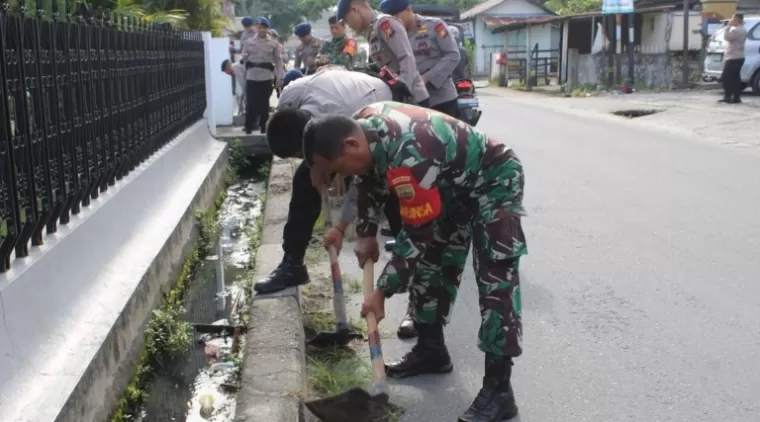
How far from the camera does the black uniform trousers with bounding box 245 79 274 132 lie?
11180 millimetres

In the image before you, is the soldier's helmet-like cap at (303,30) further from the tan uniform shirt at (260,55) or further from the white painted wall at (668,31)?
the white painted wall at (668,31)

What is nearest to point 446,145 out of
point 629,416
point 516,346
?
point 516,346

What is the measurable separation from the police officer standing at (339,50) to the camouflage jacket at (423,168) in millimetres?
3530

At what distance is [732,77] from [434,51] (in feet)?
41.2

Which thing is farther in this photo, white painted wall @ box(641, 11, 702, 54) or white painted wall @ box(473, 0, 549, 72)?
white painted wall @ box(473, 0, 549, 72)

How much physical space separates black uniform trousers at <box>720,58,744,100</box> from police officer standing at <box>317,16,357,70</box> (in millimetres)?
11786

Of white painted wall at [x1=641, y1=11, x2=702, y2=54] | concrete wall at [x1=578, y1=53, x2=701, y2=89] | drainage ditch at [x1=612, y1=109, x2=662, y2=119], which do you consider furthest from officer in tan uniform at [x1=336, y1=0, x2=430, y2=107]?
white painted wall at [x1=641, y1=11, x2=702, y2=54]

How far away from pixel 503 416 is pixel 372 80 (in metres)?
2.06

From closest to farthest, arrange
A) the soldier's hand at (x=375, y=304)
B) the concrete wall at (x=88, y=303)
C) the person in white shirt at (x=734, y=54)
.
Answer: the concrete wall at (x=88, y=303)
the soldier's hand at (x=375, y=304)
the person in white shirt at (x=734, y=54)

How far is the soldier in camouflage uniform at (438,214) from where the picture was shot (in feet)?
9.96

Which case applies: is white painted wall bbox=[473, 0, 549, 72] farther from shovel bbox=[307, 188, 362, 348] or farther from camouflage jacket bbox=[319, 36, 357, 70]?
shovel bbox=[307, 188, 362, 348]

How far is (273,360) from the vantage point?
381cm

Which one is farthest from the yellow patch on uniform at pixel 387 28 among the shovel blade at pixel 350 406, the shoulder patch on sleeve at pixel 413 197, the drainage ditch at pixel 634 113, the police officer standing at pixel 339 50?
the drainage ditch at pixel 634 113

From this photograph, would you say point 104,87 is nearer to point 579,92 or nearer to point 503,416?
point 503,416
